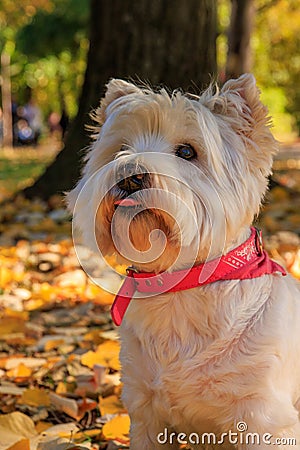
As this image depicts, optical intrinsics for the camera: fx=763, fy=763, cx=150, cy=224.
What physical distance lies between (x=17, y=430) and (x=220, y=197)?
145 cm

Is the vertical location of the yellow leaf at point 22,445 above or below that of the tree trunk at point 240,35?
above

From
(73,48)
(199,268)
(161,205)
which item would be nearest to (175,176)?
(161,205)

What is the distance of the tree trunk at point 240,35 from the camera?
1658 centimetres

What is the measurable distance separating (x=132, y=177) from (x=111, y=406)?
4.92 feet

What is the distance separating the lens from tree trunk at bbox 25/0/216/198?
7289 millimetres

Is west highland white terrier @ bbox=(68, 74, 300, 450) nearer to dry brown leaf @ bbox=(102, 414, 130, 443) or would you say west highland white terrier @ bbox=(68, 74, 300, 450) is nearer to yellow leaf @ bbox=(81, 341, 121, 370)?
dry brown leaf @ bbox=(102, 414, 130, 443)

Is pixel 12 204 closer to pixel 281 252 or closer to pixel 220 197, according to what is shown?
pixel 281 252

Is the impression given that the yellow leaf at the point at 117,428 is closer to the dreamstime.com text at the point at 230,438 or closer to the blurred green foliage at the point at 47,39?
the dreamstime.com text at the point at 230,438

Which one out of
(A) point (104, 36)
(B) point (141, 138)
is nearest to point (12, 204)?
(A) point (104, 36)

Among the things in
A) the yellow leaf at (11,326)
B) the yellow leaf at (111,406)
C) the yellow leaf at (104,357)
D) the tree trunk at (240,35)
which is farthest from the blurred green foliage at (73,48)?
the yellow leaf at (111,406)

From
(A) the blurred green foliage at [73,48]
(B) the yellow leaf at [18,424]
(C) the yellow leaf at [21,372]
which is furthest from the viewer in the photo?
(A) the blurred green foliage at [73,48]

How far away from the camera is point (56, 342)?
4469mm

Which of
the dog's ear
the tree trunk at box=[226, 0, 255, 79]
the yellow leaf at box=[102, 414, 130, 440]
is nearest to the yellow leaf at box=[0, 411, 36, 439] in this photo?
the yellow leaf at box=[102, 414, 130, 440]

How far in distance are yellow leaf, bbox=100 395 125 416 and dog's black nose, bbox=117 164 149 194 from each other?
1.43 metres
